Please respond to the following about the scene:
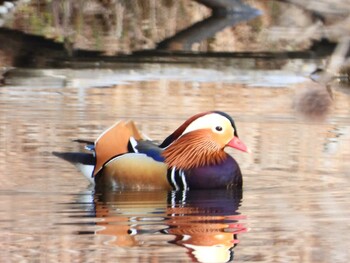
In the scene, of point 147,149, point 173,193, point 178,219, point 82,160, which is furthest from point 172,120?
point 178,219

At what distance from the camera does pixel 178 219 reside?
6.77m

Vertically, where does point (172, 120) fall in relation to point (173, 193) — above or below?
above

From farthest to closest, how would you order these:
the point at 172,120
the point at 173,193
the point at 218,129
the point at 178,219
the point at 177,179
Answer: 1. the point at 172,120
2. the point at 218,129
3. the point at 177,179
4. the point at 173,193
5. the point at 178,219

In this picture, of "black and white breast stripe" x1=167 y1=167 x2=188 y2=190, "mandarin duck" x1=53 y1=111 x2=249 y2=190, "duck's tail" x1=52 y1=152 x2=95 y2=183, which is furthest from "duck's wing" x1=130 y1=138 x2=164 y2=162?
"duck's tail" x1=52 y1=152 x2=95 y2=183

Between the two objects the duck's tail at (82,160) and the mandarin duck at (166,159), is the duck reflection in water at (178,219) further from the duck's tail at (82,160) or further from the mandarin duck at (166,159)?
the duck's tail at (82,160)

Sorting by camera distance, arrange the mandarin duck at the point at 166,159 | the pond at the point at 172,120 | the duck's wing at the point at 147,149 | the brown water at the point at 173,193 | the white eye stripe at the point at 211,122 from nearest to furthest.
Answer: the brown water at the point at 173,193 < the pond at the point at 172,120 < the mandarin duck at the point at 166,159 < the duck's wing at the point at 147,149 < the white eye stripe at the point at 211,122

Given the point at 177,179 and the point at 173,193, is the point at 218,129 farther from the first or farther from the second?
the point at 173,193

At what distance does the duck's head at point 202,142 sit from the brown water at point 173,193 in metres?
0.25

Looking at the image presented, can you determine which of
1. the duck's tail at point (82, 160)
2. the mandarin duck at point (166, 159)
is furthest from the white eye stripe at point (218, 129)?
the duck's tail at point (82, 160)

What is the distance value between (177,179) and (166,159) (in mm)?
159

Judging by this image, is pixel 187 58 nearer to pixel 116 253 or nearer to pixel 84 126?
pixel 84 126

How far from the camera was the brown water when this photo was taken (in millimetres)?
6121

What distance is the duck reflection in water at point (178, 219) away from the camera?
617 cm

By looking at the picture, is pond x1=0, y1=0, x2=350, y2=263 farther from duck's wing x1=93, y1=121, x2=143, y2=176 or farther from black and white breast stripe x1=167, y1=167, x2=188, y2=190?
duck's wing x1=93, y1=121, x2=143, y2=176
